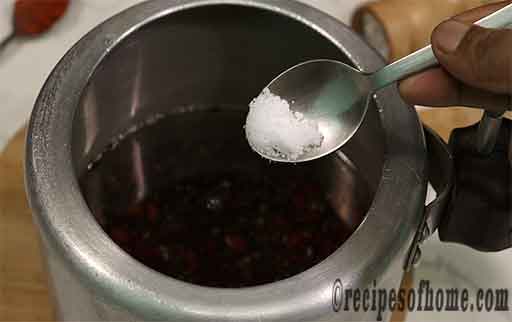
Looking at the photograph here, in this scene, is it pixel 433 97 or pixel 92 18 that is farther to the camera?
pixel 92 18

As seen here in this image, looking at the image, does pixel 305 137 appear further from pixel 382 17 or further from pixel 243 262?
pixel 382 17

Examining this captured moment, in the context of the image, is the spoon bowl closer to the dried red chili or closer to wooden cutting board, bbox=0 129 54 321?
wooden cutting board, bbox=0 129 54 321

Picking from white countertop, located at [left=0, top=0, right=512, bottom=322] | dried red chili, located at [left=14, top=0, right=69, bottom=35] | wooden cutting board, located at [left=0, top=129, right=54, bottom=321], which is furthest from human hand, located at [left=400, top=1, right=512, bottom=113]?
dried red chili, located at [left=14, top=0, right=69, bottom=35]

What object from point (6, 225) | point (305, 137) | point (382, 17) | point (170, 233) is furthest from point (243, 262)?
point (382, 17)

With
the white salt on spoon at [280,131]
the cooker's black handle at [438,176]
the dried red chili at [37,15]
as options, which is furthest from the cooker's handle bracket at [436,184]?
the dried red chili at [37,15]

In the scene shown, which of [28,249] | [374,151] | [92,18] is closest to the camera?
[374,151]

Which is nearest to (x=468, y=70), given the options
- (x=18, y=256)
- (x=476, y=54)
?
(x=476, y=54)

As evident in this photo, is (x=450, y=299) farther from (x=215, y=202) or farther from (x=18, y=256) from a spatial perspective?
(x=18, y=256)
